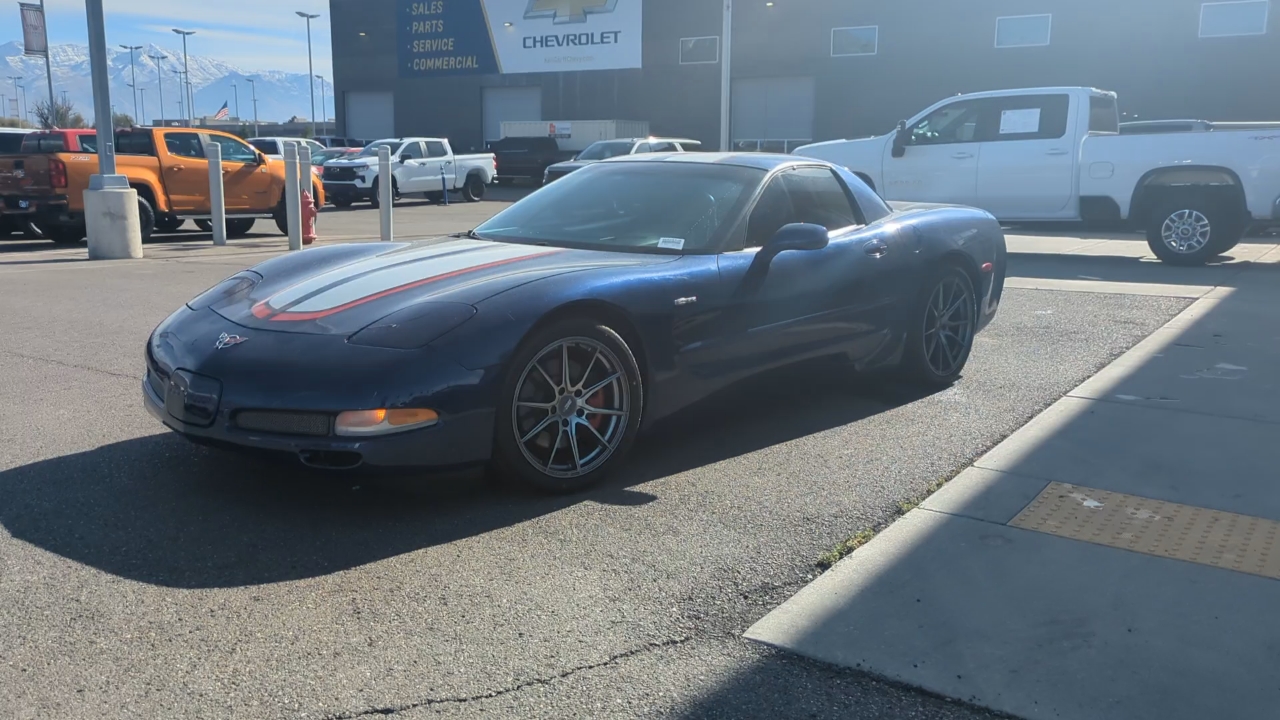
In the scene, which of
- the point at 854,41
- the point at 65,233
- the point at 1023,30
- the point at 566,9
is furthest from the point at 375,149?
the point at 1023,30

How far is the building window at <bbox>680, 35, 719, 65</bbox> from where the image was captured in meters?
39.2

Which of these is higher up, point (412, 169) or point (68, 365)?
point (412, 169)

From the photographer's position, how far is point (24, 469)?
14.2 ft

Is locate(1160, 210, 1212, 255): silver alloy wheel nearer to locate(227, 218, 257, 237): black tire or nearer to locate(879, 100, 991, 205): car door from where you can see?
locate(879, 100, 991, 205): car door

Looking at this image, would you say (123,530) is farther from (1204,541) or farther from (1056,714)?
(1204,541)

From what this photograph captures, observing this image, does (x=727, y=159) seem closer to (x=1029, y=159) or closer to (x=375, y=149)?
(x=1029, y=159)

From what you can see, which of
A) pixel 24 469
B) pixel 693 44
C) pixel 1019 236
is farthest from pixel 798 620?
pixel 693 44

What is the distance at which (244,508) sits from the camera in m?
3.88

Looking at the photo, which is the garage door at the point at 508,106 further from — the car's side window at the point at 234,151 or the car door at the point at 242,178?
the car door at the point at 242,178

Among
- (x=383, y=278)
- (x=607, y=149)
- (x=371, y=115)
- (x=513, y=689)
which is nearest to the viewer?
(x=513, y=689)

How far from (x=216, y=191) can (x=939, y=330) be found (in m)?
11.3

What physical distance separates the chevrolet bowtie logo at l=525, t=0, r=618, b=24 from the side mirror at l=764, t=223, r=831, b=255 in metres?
38.4

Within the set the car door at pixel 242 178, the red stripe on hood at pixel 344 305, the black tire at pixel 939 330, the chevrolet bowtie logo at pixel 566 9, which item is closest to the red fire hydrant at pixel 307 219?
the car door at pixel 242 178

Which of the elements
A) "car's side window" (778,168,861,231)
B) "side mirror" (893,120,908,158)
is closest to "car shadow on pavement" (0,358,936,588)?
"car's side window" (778,168,861,231)
